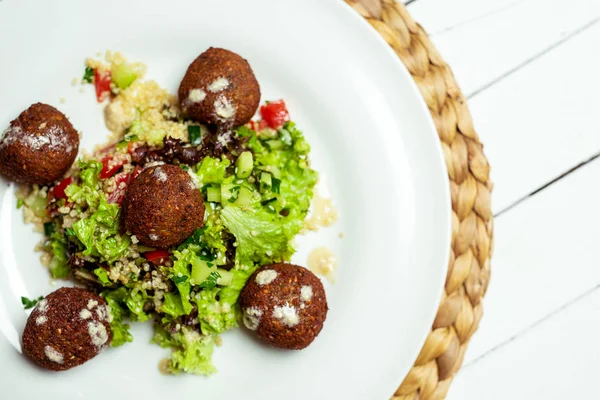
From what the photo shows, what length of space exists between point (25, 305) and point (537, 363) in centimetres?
362

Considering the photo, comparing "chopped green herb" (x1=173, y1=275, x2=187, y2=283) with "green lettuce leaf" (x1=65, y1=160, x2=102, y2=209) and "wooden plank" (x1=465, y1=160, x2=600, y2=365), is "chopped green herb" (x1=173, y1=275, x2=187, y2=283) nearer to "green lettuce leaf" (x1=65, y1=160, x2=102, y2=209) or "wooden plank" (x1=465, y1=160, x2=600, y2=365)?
"green lettuce leaf" (x1=65, y1=160, x2=102, y2=209)

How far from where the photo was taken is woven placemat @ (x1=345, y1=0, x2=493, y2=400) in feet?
13.1

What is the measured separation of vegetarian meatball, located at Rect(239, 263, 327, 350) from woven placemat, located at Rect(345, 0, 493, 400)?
3.26 feet

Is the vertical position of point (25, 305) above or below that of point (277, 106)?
below

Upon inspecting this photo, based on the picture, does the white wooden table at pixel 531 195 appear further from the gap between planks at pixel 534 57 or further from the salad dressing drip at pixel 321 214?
the salad dressing drip at pixel 321 214

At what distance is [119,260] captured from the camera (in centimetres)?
351

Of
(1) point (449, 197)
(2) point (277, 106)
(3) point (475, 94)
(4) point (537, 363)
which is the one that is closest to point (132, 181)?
(2) point (277, 106)

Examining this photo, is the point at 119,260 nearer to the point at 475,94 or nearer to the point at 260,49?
the point at 260,49

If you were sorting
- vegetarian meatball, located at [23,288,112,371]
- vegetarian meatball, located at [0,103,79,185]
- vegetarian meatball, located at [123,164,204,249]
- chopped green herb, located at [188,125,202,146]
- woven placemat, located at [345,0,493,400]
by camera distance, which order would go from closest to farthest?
vegetarian meatball, located at [123,164,204,249] < vegetarian meatball, located at [23,288,112,371] < vegetarian meatball, located at [0,103,79,185] < chopped green herb, located at [188,125,202,146] < woven placemat, located at [345,0,493,400]

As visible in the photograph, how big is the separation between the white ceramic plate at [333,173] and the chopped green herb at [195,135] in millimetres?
571

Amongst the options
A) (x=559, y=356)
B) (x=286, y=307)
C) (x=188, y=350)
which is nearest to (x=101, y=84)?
(x=188, y=350)

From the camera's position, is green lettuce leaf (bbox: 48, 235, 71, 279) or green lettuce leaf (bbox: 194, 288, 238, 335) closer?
green lettuce leaf (bbox: 194, 288, 238, 335)

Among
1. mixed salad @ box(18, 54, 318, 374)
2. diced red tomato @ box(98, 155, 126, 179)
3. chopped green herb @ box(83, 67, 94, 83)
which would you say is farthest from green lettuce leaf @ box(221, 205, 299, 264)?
chopped green herb @ box(83, 67, 94, 83)

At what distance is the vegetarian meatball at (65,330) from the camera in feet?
10.9
